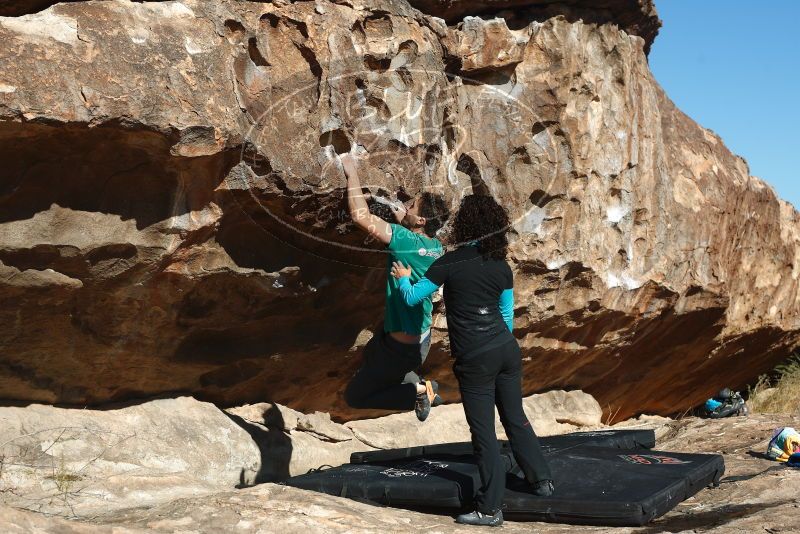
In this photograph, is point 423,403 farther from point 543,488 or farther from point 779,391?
point 779,391

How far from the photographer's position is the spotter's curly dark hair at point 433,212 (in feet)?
16.6

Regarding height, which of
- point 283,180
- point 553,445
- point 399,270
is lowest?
point 553,445

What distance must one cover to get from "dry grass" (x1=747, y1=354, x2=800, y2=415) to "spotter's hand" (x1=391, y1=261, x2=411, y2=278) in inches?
202

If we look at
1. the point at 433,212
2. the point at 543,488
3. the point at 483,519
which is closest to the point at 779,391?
the point at 433,212

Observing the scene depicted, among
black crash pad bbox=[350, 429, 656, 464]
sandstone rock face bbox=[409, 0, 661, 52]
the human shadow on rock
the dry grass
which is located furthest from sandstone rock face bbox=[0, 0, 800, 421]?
the dry grass

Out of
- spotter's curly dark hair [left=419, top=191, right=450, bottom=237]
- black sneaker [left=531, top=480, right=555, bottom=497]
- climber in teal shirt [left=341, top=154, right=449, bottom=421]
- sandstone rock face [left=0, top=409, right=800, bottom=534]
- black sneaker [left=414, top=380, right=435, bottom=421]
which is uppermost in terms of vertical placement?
spotter's curly dark hair [left=419, top=191, right=450, bottom=237]

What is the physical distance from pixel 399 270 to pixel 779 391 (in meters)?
6.31

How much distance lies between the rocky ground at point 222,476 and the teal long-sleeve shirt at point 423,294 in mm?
914

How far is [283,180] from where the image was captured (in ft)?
14.3

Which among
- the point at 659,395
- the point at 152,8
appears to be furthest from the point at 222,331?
the point at 659,395

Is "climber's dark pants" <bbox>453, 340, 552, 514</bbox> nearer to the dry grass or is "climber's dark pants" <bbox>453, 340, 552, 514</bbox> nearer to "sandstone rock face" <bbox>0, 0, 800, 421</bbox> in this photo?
"sandstone rock face" <bbox>0, 0, 800, 421</bbox>

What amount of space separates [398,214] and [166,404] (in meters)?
1.62

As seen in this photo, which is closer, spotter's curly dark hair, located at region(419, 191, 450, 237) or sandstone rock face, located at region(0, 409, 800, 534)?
sandstone rock face, located at region(0, 409, 800, 534)

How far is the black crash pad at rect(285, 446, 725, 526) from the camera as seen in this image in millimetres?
4012
